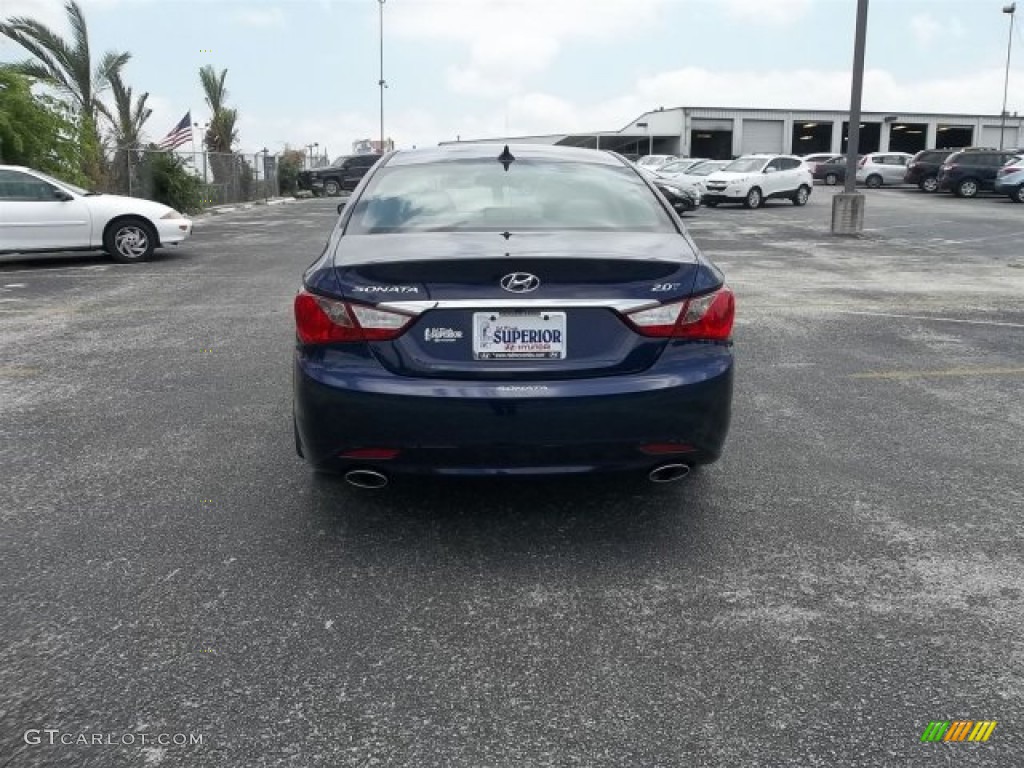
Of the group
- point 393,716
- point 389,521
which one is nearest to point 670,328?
point 389,521

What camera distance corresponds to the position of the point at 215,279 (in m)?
12.6

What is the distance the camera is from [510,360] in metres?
3.57

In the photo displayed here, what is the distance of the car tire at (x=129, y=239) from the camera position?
14.3 m

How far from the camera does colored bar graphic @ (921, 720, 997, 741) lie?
102 inches

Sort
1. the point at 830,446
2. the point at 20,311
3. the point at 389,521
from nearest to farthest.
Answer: the point at 389,521
the point at 830,446
the point at 20,311

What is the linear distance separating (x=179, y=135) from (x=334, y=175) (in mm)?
16771

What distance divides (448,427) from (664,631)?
1.05m

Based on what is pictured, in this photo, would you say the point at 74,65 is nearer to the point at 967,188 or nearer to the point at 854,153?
the point at 854,153

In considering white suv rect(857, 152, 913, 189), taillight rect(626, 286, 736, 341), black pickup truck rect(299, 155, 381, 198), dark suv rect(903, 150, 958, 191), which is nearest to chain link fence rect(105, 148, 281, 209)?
black pickup truck rect(299, 155, 381, 198)

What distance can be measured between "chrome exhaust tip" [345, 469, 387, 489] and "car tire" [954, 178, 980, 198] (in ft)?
121

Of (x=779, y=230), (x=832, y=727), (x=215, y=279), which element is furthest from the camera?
(x=779, y=230)

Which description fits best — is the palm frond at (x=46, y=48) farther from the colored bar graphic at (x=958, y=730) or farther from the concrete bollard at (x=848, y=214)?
the colored bar graphic at (x=958, y=730)

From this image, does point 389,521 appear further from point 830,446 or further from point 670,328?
point 830,446

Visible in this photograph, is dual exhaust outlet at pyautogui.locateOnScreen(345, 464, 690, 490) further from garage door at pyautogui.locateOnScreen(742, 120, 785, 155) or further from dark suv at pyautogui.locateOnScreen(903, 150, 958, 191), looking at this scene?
garage door at pyautogui.locateOnScreen(742, 120, 785, 155)
